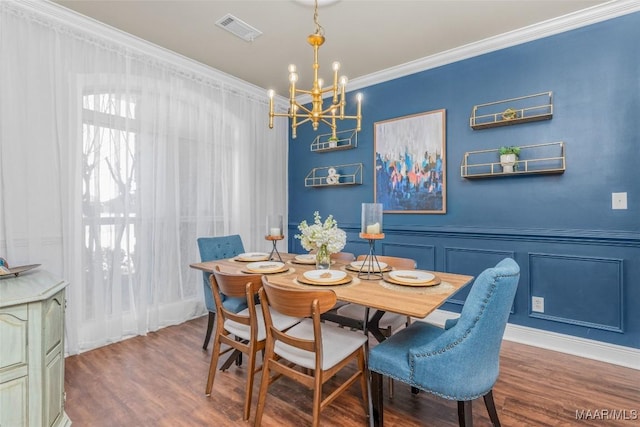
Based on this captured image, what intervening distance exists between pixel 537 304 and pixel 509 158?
1300 mm

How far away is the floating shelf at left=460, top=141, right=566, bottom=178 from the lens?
2.62 m

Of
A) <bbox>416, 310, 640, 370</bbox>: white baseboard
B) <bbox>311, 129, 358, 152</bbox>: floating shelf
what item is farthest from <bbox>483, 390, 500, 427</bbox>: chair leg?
<bbox>311, 129, 358, 152</bbox>: floating shelf

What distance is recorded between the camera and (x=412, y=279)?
1802 millimetres

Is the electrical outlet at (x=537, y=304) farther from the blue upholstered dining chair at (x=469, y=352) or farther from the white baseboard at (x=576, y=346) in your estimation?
the blue upholstered dining chair at (x=469, y=352)

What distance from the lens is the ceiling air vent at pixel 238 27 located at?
8.38 ft

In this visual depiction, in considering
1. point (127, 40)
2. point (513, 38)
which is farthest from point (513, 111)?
point (127, 40)

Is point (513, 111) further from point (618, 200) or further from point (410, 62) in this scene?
point (410, 62)

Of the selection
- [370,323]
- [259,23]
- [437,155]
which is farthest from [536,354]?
[259,23]

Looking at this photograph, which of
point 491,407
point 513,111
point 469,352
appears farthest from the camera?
point 513,111

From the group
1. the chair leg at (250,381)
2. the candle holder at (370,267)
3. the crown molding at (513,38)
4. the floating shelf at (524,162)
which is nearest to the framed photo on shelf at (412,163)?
the floating shelf at (524,162)

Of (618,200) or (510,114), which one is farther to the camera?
(510,114)

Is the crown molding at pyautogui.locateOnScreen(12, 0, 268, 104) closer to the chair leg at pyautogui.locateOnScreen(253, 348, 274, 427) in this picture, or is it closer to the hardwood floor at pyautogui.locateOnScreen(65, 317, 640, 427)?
the hardwood floor at pyautogui.locateOnScreen(65, 317, 640, 427)

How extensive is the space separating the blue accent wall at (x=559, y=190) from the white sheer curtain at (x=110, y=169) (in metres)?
2.30

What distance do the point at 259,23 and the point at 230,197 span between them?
1.90 metres
